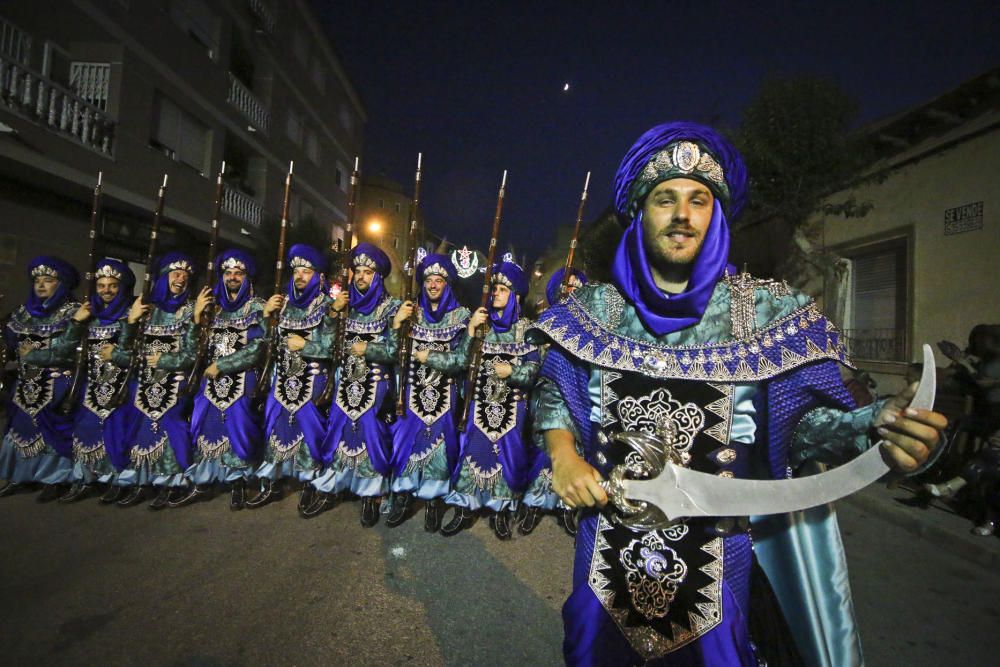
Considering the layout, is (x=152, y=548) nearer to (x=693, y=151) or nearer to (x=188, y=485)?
(x=188, y=485)

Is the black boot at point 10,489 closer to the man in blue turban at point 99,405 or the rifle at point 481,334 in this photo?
the man in blue turban at point 99,405

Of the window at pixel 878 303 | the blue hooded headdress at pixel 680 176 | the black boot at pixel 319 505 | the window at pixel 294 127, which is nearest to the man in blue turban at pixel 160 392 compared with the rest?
the black boot at pixel 319 505

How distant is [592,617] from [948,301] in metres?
9.91

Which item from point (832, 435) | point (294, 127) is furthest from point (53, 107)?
point (832, 435)

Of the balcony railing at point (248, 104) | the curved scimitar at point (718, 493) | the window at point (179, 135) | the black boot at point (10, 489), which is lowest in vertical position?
the black boot at point (10, 489)

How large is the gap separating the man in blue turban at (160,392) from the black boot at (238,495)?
482 millimetres

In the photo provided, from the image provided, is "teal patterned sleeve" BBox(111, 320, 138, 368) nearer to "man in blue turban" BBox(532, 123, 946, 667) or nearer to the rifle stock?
the rifle stock

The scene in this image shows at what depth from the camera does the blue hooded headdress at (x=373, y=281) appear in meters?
4.65

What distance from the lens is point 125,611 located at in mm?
2816

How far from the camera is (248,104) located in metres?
16.0

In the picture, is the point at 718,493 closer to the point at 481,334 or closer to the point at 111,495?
the point at 481,334

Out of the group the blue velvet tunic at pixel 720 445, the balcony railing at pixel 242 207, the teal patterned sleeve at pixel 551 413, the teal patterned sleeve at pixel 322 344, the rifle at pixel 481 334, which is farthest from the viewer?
the balcony railing at pixel 242 207

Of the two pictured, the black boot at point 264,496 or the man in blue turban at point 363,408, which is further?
the black boot at point 264,496

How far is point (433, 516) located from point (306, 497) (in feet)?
4.13
